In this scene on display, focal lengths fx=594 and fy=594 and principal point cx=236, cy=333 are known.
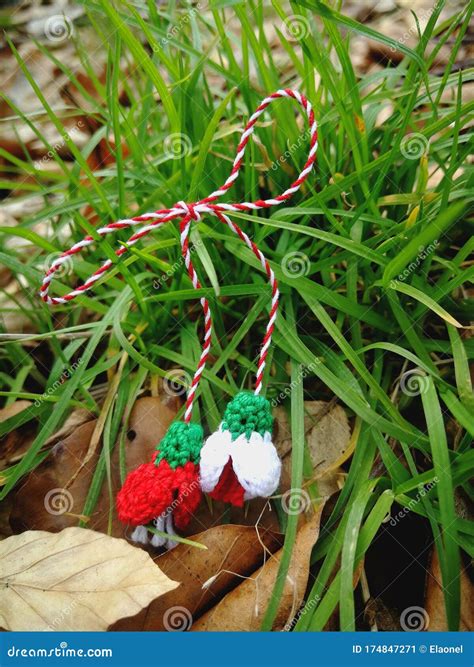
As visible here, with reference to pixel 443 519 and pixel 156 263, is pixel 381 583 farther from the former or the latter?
pixel 156 263

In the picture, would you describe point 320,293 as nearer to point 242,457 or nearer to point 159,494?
point 242,457

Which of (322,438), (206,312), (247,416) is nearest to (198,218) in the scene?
(206,312)

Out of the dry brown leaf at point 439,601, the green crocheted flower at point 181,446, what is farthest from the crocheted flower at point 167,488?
the dry brown leaf at point 439,601

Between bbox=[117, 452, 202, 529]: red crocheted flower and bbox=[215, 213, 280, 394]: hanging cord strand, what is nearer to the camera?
bbox=[117, 452, 202, 529]: red crocheted flower

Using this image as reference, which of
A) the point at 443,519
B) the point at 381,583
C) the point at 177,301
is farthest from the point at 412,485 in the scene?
the point at 177,301

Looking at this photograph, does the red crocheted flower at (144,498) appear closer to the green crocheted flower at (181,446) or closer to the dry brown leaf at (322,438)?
the green crocheted flower at (181,446)

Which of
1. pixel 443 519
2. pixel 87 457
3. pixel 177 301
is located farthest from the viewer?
pixel 177 301

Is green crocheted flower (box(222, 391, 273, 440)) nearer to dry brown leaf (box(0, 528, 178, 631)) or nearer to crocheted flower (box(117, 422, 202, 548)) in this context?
crocheted flower (box(117, 422, 202, 548))

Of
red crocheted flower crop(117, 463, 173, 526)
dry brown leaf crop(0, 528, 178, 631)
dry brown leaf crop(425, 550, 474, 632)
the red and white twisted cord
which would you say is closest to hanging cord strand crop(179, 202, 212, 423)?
the red and white twisted cord
